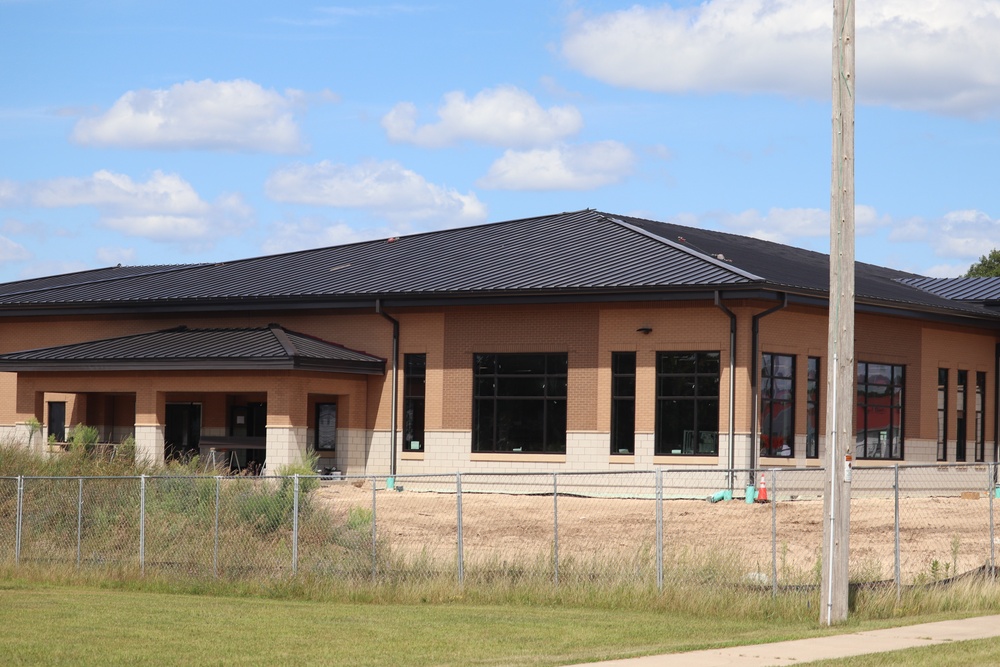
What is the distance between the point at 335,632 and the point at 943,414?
95.1ft

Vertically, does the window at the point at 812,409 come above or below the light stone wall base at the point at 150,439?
above

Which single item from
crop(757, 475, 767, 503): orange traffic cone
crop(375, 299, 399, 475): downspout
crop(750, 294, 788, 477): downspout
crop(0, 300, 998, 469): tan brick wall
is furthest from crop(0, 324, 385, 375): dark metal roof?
crop(757, 475, 767, 503): orange traffic cone

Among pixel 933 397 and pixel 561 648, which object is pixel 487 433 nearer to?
pixel 933 397

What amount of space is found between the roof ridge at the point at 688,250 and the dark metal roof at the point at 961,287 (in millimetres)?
11326

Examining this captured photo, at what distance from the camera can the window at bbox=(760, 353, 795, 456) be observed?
110 feet

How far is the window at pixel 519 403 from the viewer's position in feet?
115

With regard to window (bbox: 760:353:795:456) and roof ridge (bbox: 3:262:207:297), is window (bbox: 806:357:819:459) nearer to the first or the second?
window (bbox: 760:353:795:456)

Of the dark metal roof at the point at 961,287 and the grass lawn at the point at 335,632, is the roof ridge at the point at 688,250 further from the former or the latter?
the grass lawn at the point at 335,632

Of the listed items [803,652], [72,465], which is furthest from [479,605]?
[72,465]

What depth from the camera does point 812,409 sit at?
35.4 metres

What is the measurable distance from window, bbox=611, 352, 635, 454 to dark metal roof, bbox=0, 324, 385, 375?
22.0ft

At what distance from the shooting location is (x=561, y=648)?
14.4 meters

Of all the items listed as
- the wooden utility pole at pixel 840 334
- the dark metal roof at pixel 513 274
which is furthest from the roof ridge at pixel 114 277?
the wooden utility pole at pixel 840 334

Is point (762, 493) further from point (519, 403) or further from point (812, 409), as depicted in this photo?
point (519, 403)
